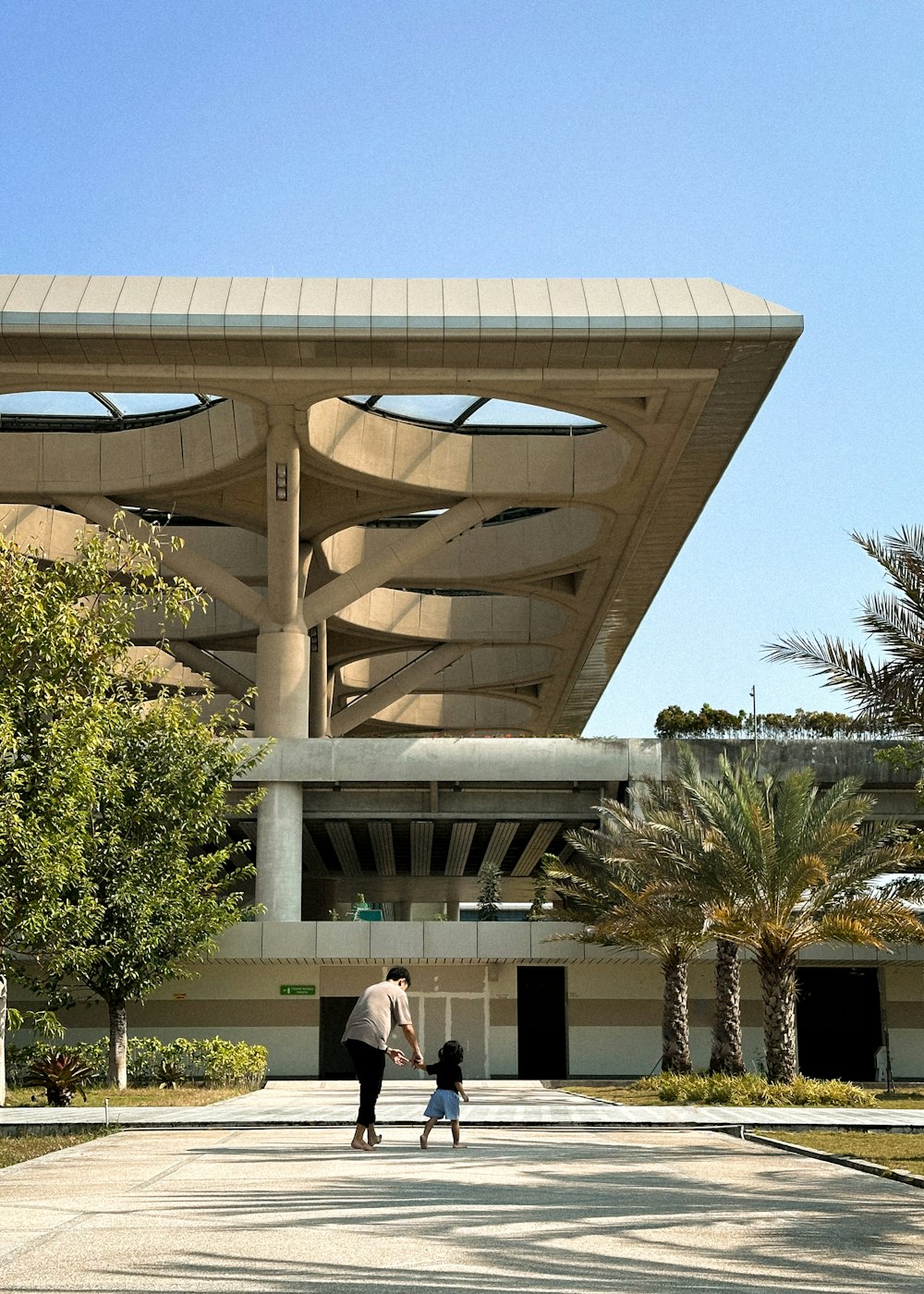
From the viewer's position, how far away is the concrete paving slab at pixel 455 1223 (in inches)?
214

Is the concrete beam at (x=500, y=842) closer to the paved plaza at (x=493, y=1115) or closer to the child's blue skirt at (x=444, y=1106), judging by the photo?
the paved plaza at (x=493, y=1115)

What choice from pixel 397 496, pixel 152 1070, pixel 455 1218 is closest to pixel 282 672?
pixel 397 496

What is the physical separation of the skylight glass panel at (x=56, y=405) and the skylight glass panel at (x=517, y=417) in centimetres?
910

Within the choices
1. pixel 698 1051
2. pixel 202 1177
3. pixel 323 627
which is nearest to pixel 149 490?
pixel 323 627

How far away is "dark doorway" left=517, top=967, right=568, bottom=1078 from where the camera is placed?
31.5 meters

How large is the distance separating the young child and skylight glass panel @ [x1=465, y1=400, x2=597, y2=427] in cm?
2357

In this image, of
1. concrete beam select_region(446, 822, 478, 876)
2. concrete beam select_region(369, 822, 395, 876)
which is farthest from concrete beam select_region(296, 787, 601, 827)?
concrete beam select_region(446, 822, 478, 876)

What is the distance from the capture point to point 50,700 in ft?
42.7

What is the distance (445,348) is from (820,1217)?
68.0ft

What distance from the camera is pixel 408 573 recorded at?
39.2 metres

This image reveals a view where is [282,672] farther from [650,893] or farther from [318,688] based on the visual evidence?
[650,893]

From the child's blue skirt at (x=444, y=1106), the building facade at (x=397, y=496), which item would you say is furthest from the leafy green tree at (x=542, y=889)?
the child's blue skirt at (x=444, y=1106)

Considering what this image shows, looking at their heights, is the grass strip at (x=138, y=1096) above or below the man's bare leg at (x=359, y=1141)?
below

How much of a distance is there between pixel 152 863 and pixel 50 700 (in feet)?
29.8
